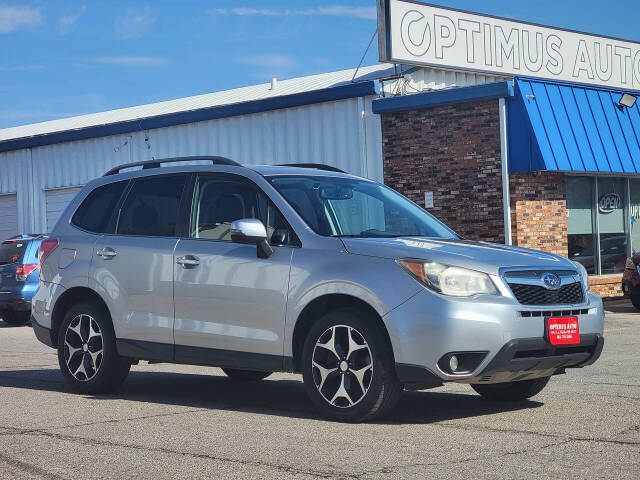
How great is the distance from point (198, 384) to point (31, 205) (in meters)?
21.7

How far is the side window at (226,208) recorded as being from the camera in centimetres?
813

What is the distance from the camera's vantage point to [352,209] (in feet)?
27.4

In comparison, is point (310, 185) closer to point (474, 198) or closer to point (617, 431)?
point (617, 431)

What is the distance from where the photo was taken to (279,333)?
7.74 m

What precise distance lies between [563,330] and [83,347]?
4141 mm

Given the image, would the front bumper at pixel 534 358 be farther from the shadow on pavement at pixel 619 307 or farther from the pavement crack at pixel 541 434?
the shadow on pavement at pixel 619 307

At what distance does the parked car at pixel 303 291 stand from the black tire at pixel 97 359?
0.04 ft

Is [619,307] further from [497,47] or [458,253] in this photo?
[458,253]

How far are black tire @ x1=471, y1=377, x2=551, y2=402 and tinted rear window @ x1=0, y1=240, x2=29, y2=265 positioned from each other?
12.3m

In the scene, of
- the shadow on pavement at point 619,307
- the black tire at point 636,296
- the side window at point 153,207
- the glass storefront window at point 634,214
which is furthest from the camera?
Result: the glass storefront window at point 634,214

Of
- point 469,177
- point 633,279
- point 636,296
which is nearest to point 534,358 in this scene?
point 633,279

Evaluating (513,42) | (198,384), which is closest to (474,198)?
(513,42)

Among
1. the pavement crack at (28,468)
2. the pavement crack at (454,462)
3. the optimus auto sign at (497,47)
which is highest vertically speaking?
the optimus auto sign at (497,47)

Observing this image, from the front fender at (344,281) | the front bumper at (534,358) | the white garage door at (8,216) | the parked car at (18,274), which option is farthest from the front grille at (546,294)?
the white garage door at (8,216)
